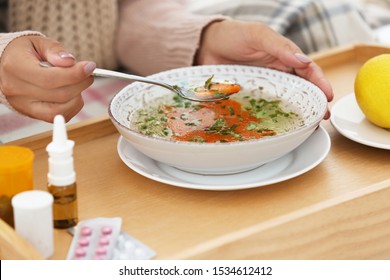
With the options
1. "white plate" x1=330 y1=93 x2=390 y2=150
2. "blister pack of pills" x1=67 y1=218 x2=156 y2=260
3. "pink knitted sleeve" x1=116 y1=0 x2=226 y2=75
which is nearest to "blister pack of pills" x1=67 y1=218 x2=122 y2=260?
"blister pack of pills" x1=67 y1=218 x2=156 y2=260

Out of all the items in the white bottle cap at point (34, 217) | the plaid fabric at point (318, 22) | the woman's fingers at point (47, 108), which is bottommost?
the plaid fabric at point (318, 22)

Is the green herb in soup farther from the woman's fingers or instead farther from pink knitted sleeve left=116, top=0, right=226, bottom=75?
pink knitted sleeve left=116, top=0, right=226, bottom=75

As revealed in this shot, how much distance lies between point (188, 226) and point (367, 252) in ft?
0.83

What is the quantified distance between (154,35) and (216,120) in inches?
25.5

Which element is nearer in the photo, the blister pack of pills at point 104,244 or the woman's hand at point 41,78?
the blister pack of pills at point 104,244

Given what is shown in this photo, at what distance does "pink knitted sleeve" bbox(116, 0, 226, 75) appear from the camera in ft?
5.08

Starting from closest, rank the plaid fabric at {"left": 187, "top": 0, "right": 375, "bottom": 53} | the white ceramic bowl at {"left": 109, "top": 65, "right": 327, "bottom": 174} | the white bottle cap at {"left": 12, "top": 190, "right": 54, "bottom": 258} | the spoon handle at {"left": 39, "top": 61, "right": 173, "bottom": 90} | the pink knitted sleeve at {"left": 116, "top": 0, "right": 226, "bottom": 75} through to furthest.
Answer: the white bottle cap at {"left": 12, "top": 190, "right": 54, "bottom": 258}, the white ceramic bowl at {"left": 109, "top": 65, "right": 327, "bottom": 174}, the spoon handle at {"left": 39, "top": 61, "right": 173, "bottom": 90}, the pink knitted sleeve at {"left": 116, "top": 0, "right": 226, "bottom": 75}, the plaid fabric at {"left": 187, "top": 0, "right": 375, "bottom": 53}

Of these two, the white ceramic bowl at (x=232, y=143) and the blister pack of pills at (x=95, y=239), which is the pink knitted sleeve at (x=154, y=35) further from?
→ the blister pack of pills at (x=95, y=239)

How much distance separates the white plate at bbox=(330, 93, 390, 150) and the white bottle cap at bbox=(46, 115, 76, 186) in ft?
1.53

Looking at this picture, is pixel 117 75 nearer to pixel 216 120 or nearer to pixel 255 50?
pixel 216 120

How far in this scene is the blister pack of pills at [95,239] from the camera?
32.0 inches

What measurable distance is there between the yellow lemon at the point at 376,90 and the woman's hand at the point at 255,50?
0.24 ft

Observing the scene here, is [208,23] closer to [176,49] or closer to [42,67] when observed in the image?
[176,49]

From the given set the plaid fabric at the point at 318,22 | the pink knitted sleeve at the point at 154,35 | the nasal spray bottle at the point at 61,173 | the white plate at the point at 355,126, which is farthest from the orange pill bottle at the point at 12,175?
the plaid fabric at the point at 318,22
